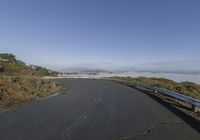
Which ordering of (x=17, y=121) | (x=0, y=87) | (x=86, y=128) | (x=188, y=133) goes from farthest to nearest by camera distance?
(x=0, y=87) < (x=17, y=121) < (x=86, y=128) < (x=188, y=133)

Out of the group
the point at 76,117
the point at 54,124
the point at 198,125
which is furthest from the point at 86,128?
the point at 198,125

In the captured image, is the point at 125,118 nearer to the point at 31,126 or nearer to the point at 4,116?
the point at 31,126

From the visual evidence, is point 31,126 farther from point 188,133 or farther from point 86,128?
point 188,133

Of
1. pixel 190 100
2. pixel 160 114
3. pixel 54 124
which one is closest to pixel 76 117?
pixel 54 124

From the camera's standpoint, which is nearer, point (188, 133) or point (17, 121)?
point (188, 133)

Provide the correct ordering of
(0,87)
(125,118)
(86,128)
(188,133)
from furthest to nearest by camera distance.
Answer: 1. (0,87)
2. (125,118)
3. (86,128)
4. (188,133)

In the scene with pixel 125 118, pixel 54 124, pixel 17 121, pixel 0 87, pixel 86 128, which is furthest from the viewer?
pixel 0 87

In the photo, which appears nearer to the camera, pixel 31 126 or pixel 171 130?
pixel 171 130

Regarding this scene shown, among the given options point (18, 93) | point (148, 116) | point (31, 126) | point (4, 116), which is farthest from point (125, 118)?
point (18, 93)

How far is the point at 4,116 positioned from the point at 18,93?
29.4 ft

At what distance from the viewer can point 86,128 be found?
9.12m

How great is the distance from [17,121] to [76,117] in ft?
7.92

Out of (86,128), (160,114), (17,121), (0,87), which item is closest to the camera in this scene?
(86,128)

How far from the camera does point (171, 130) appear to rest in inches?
349
